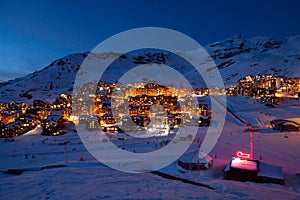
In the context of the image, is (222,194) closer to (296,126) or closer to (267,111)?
(296,126)

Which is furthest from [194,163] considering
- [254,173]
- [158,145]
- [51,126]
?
[51,126]

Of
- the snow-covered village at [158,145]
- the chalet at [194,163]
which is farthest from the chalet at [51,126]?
the chalet at [194,163]

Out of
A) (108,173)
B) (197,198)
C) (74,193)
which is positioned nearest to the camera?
(197,198)

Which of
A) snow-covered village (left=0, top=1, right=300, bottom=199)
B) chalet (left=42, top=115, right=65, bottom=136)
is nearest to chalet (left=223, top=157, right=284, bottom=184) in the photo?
snow-covered village (left=0, top=1, right=300, bottom=199)

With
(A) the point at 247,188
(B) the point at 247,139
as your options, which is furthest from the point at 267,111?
(A) the point at 247,188

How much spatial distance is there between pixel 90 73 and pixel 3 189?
161 meters

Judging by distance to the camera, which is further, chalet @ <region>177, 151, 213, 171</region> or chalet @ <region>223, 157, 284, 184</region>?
chalet @ <region>177, 151, 213, 171</region>

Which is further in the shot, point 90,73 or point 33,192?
point 90,73

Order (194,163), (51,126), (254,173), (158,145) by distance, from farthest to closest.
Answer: (51,126), (158,145), (194,163), (254,173)

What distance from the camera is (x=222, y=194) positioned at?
22.5 feet

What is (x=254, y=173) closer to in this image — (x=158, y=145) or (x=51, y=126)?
(x=158, y=145)

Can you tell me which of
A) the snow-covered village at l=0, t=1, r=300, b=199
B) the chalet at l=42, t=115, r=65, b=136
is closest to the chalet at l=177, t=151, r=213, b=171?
the snow-covered village at l=0, t=1, r=300, b=199

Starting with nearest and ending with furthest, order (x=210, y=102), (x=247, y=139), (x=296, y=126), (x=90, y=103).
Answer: (x=247, y=139) → (x=296, y=126) → (x=210, y=102) → (x=90, y=103)

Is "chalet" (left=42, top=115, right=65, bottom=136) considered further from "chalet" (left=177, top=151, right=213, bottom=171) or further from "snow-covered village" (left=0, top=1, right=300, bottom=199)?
"chalet" (left=177, top=151, right=213, bottom=171)
